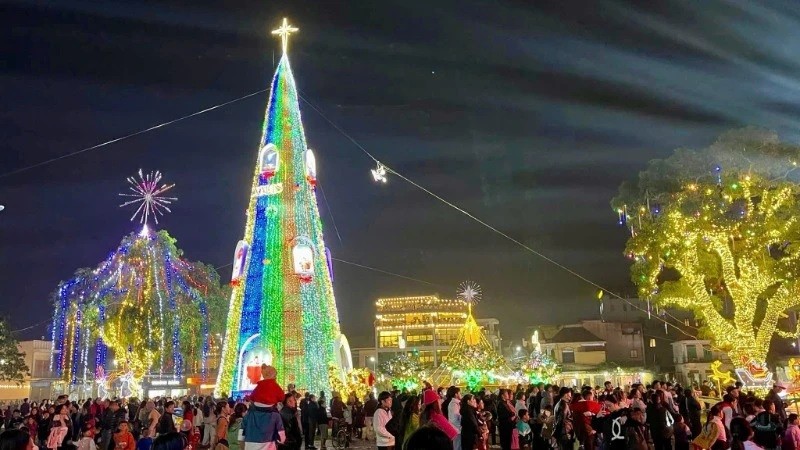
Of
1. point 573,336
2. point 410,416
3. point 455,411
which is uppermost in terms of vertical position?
point 573,336

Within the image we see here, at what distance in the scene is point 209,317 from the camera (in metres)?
40.0

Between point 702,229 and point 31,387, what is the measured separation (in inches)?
2128

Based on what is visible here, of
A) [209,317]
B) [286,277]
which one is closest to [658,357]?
[209,317]

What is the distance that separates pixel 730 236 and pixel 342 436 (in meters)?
16.1

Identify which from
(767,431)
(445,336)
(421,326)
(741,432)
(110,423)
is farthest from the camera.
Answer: (445,336)

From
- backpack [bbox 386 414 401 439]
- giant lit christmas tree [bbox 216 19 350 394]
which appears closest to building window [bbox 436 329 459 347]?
giant lit christmas tree [bbox 216 19 350 394]

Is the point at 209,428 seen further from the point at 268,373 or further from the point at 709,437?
the point at 709,437

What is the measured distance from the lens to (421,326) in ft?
230

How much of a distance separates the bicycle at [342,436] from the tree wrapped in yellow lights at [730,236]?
13.5m

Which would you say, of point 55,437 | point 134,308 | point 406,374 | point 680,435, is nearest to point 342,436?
point 680,435

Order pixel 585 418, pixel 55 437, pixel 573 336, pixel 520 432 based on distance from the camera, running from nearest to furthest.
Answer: pixel 55 437, pixel 585 418, pixel 520 432, pixel 573 336

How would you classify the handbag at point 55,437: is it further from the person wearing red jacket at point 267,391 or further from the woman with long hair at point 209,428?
the person wearing red jacket at point 267,391

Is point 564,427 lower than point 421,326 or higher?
lower

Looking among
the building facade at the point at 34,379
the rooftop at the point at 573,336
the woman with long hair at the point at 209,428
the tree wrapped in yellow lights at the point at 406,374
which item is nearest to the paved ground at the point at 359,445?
the woman with long hair at the point at 209,428
